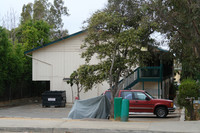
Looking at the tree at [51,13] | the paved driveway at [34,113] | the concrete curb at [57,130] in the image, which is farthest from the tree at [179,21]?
the tree at [51,13]

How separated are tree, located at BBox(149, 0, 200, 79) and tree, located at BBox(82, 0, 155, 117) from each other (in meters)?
→ 0.67

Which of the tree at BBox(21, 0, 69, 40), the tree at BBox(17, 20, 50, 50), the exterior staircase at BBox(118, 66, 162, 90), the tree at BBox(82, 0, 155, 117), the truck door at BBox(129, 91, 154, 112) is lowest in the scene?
the truck door at BBox(129, 91, 154, 112)

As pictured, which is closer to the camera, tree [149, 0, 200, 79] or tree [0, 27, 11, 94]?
tree [149, 0, 200, 79]

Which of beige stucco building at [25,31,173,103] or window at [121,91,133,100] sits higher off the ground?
beige stucco building at [25,31,173,103]

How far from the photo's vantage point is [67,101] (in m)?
28.6

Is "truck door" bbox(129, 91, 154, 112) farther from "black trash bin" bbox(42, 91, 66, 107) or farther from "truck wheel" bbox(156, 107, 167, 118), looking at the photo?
"black trash bin" bbox(42, 91, 66, 107)

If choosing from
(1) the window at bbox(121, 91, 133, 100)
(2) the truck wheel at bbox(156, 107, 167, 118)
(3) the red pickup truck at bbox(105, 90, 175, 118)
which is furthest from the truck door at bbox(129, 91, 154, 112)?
(2) the truck wheel at bbox(156, 107, 167, 118)

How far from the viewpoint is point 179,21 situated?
Result: 14.9 m

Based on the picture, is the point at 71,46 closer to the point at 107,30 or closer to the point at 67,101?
the point at 67,101

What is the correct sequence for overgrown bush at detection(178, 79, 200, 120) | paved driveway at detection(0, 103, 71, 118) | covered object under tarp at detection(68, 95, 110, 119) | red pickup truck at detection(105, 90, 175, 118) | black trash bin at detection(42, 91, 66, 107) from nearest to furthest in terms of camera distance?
1. covered object under tarp at detection(68, 95, 110, 119)
2. overgrown bush at detection(178, 79, 200, 120)
3. red pickup truck at detection(105, 90, 175, 118)
4. paved driveway at detection(0, 103, 71, 118)
5. black trash bin at detection(42, 91, 66, 107)

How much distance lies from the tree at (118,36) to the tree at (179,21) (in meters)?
0.67

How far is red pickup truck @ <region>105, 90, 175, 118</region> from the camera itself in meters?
19.8

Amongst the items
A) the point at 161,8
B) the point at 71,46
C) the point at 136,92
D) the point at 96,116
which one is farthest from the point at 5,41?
the point at 161,8

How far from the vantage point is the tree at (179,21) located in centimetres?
1426
